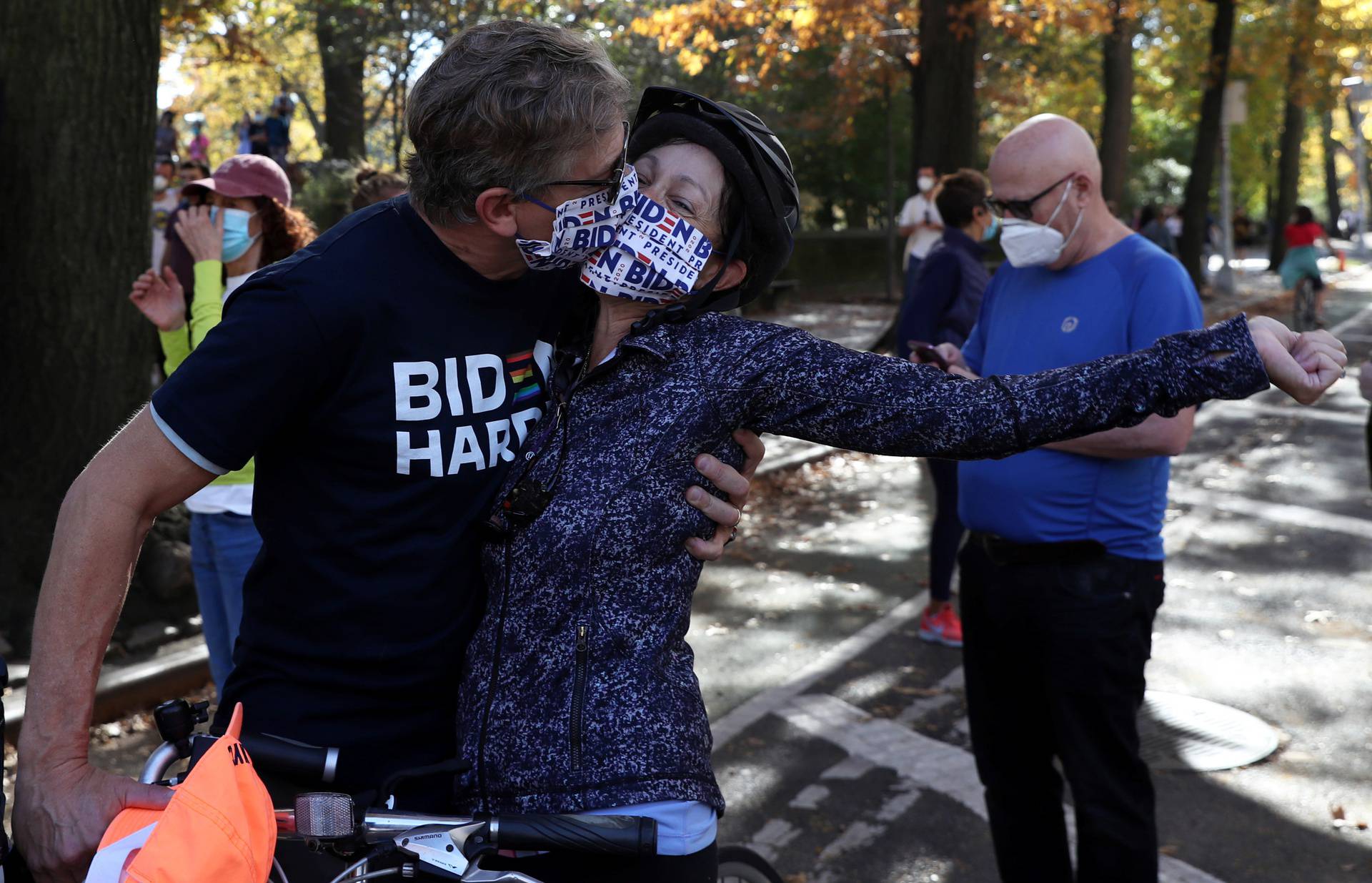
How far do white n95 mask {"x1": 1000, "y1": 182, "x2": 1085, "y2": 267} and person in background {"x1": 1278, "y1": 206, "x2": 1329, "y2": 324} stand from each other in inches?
775

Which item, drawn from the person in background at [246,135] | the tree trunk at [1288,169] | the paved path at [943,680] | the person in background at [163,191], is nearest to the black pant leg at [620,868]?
the paved path at [943,680]

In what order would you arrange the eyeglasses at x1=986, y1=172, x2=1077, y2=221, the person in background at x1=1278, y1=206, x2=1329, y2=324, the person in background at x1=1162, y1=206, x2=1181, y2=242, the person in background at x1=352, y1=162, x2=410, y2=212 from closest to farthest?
the eyeglasses at x1=986, y1=172, x2=1077, y2=221, the person in background at x1=352, y1=162, x2=410, y2=212, the person in background at x1=1278, y1=206, x2=1329, y2=324, the person in background at x1=1162, y1=206, x2=1181, y2=242

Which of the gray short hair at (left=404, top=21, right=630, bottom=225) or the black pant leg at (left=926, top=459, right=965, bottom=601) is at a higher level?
the gray short hair at (left=404, top=21, right=630, bottom=225)

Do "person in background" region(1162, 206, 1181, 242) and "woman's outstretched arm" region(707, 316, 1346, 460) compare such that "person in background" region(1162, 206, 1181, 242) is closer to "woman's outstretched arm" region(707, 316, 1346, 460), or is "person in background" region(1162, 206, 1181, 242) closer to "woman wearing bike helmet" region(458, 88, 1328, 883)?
"woman's outstretched arm" region(707, 316, 1346, 460)

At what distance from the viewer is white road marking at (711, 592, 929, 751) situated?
217 inches

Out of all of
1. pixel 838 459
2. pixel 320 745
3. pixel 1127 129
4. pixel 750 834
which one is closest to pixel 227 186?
pixel 750 834

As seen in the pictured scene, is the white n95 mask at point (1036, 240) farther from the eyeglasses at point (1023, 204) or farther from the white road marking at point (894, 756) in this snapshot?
the white road marking at point (894, 756)

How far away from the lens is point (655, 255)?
200 centimetres

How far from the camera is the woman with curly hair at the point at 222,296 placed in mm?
4418

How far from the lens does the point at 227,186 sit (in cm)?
472

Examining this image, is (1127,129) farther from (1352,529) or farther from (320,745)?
(320,745)

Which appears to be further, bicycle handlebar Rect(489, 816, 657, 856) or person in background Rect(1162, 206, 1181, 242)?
person in background Rect(1162, 206, 1181, 242)

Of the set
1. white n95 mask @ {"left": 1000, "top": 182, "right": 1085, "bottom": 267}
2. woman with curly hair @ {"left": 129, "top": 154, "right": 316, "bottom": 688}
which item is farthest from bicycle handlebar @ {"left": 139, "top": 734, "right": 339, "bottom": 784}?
woman with curly hair @ {"left": 129, "top": 154, "right": 316, "bottom": 688}

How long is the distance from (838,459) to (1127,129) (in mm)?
14435
